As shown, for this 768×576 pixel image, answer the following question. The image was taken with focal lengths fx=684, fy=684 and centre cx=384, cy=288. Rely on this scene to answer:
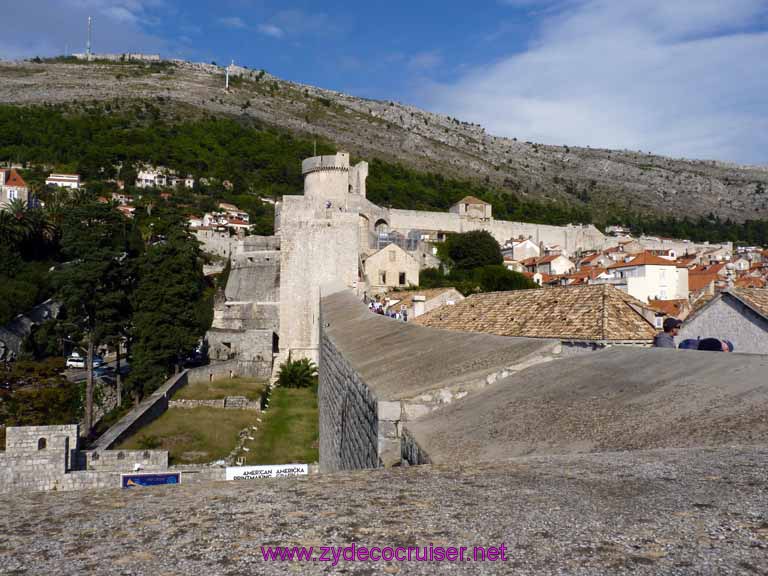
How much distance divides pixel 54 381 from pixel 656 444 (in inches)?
891

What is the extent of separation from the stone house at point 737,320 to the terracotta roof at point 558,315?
1.19m

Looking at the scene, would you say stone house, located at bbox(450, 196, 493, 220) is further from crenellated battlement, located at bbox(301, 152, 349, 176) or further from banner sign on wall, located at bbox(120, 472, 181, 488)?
banner sign on wall, located at bbox(120, 472, 181, 488)

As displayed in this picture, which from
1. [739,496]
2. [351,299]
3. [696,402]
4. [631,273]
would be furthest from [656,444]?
[631,273]

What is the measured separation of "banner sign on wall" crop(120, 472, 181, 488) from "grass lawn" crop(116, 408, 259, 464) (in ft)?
10.5

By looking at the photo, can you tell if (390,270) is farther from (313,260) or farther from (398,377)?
(398,377)

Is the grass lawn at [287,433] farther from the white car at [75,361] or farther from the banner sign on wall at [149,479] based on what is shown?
the white car at [75,361]

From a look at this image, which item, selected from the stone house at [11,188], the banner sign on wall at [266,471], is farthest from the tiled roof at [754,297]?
the stone house at [11,188]

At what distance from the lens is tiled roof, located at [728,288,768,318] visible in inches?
494

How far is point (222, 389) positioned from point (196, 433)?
6446mm

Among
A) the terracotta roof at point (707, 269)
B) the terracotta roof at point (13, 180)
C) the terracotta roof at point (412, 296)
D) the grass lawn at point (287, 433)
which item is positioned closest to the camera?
the grass lawn at point (287, 433)

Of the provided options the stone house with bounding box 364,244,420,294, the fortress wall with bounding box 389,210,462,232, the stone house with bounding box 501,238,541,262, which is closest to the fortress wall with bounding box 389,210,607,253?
the fortress wall with bounding box 389,210,462,232

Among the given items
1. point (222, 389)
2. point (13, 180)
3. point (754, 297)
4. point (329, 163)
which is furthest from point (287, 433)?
point (13, 180)

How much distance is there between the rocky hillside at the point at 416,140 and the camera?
343ft

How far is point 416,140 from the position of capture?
115 m
